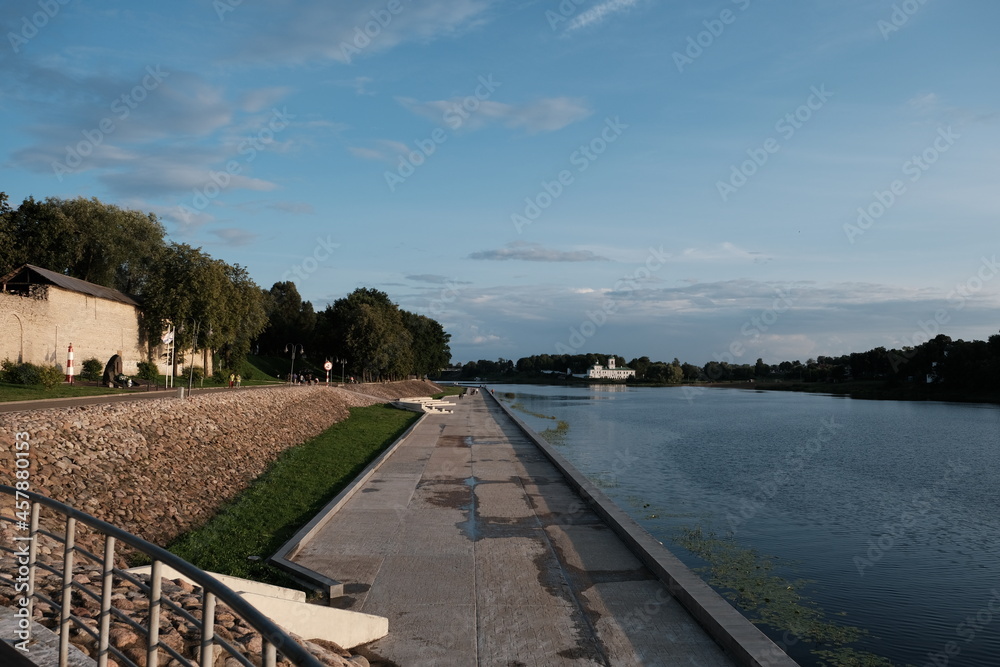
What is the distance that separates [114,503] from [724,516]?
1208 centimetres

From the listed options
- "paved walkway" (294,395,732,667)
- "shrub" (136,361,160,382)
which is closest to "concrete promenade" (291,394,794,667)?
"paved walkway" (294,395,732,667)

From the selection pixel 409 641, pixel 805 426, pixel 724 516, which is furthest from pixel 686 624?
Answer: pixel 805 426

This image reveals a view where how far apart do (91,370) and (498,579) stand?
3119cm

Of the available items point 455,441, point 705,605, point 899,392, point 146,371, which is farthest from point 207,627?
point 899,392

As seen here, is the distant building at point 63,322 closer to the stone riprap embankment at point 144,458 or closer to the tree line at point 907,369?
the stone riprap embankment at point 144,458

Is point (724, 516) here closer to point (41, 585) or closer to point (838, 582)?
point (838, 582)

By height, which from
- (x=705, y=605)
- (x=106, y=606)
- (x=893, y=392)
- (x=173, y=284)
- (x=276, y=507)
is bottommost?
(x=276, y=507)

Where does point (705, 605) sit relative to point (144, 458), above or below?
below

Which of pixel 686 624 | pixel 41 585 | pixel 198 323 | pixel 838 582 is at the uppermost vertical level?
pixel 198 323

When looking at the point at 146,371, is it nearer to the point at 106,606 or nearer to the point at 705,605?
the point at 705,605

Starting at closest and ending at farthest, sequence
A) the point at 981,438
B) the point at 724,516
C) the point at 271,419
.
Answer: the point at 724,516
the point at 271,419
the point at 981,438

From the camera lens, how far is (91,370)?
109ft

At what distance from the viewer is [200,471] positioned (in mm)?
14375

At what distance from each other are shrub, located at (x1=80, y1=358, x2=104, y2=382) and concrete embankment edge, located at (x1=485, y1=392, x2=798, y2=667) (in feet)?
97.3
